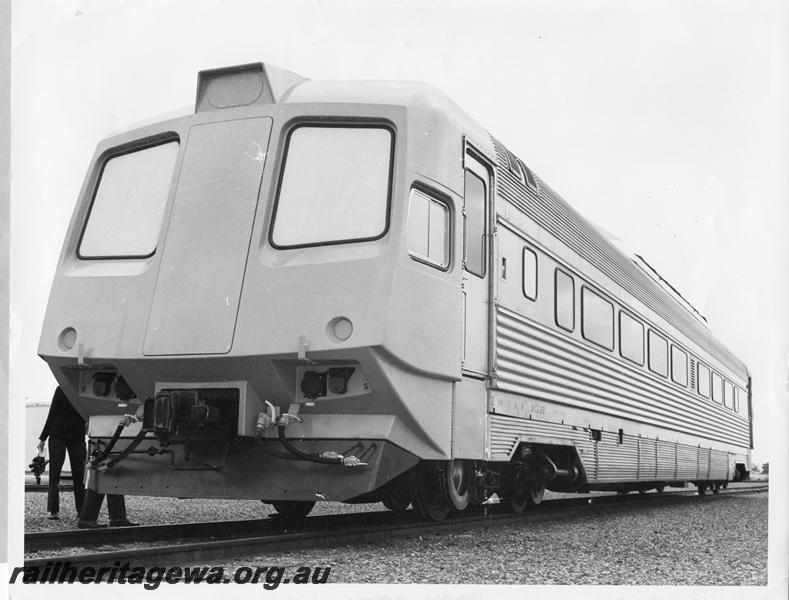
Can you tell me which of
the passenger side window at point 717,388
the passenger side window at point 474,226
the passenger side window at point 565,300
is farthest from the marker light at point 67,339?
the passenger side window at point 717,388

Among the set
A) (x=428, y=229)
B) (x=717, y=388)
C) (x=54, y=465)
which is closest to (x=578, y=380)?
(x=428, y=229)

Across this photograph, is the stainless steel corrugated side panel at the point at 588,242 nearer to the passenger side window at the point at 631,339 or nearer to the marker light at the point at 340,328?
the passenger side window at the point at 631,339

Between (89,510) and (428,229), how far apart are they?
3.32 m

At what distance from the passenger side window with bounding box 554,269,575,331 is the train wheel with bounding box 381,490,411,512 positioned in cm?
212

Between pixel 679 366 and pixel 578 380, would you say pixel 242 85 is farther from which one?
pixel 679 366

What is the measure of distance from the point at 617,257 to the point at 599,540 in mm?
4547

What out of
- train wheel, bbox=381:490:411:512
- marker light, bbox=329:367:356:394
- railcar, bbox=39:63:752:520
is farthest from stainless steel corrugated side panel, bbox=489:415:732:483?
marker light, bbox=329:367:356:394

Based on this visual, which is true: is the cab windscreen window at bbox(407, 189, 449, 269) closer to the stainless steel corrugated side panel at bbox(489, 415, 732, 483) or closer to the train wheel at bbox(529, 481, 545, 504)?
the stainless steel corrugated side panel at bbox(489, 415, 732, 483)

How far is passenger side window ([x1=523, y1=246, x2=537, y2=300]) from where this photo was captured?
8188 mm

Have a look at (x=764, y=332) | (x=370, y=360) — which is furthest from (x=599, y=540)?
(x=370, y=360)

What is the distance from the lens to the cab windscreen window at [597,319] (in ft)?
31.8

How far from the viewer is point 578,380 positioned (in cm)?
933

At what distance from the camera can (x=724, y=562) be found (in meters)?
6.50

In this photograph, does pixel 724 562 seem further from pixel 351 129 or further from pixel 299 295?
pixel 351 129
